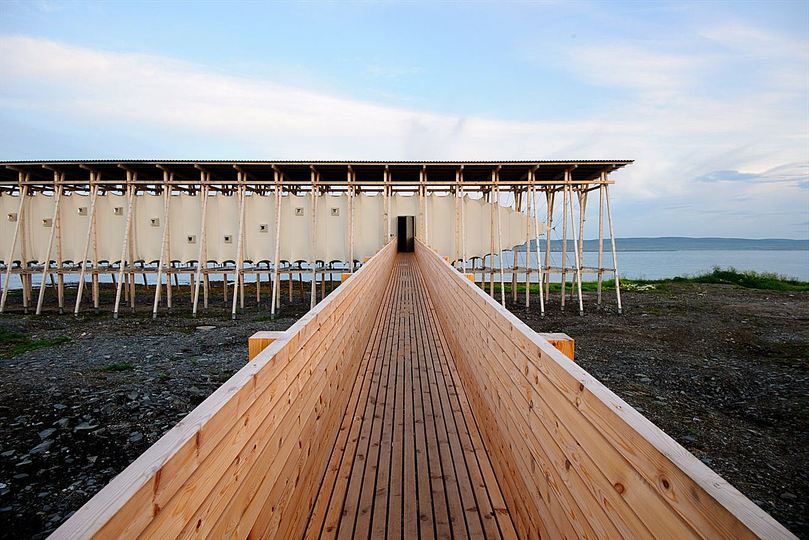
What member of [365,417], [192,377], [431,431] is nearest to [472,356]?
[431,431]

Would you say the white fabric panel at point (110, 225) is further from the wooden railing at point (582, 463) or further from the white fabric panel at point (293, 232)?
the wooden railing at point (582, 463)

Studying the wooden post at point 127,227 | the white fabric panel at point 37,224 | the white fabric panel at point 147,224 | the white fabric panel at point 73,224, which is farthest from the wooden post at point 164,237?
the white fabric panel at point 37,224

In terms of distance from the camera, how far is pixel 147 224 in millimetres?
20938

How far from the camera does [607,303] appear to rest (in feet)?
76.1

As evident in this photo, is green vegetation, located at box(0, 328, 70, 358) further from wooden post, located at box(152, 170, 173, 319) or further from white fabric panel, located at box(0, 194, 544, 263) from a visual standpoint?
white fabric panel, located at box(0, 194, 544, 263)

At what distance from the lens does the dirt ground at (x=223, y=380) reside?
20.3ft

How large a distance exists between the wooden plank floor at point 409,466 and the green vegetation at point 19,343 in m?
13.6

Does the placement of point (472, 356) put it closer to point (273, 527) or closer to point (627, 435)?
point (273, 527)

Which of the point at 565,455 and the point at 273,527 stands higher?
the point at 565,455

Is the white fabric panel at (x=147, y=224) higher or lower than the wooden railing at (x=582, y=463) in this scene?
higher

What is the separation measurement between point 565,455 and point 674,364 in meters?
12.0

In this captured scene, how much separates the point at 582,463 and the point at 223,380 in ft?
33.7

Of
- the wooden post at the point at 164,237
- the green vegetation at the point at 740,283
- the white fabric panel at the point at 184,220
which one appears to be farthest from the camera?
the green vegetation at the point at 740,283

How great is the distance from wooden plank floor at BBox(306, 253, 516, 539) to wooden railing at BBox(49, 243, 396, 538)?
0.79ft
